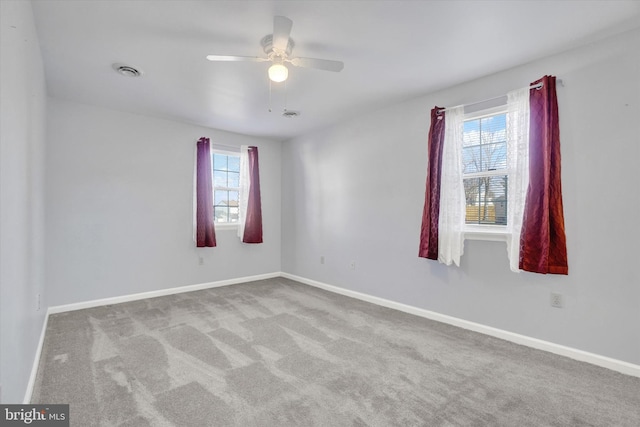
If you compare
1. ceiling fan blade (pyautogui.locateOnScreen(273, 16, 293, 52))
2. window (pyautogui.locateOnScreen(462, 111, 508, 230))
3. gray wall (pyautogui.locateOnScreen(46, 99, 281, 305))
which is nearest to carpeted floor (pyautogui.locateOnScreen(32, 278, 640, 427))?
gray wall (pyautogui.locateOnScreen(46, 99, 281, 305))

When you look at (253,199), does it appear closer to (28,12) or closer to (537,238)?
(28,12)

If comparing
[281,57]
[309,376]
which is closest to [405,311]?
[309,376]

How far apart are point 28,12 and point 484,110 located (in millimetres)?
3667

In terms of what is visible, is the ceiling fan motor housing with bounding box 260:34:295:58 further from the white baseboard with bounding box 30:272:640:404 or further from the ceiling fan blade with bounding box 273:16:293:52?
the white baseboard with bounding box 30:272:640:404

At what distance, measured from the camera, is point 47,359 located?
242cm

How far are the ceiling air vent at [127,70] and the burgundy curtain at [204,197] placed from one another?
5.53 feet

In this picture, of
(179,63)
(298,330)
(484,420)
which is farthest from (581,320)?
(179,63)

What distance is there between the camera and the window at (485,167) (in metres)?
3.00

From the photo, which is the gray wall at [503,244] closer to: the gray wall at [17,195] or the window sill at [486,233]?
the window sill at [486,233]

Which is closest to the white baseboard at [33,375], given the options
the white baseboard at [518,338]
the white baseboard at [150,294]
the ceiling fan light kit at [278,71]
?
the white baseboard at [150,294]

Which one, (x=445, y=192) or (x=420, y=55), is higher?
(x=420, y=55)

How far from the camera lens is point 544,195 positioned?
2.52 meters

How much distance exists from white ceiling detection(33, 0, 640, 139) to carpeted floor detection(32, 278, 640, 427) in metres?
2.51

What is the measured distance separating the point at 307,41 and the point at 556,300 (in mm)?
2969
